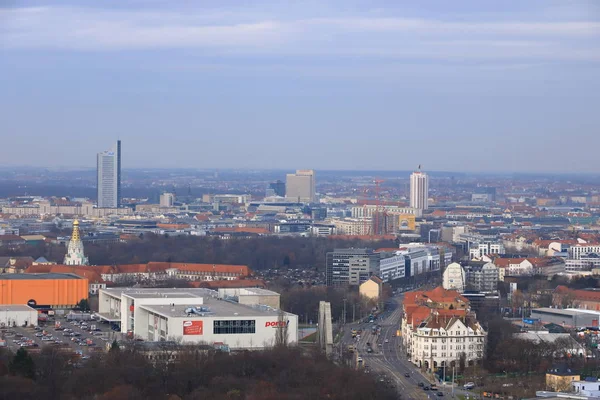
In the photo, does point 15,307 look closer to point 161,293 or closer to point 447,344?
point 161,293

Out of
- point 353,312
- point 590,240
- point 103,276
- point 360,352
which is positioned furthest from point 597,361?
point 590,240

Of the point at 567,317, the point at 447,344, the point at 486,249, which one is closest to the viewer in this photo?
the point at 447,344

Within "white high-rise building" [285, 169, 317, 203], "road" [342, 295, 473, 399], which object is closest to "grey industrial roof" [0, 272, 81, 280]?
"road" [342, 295, 473, 399]

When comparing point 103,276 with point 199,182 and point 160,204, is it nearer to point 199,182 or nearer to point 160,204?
point 160,204

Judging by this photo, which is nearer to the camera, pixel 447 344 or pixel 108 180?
pixel 447 344

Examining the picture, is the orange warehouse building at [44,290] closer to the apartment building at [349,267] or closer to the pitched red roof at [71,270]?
the pitched red roof at [71,270]

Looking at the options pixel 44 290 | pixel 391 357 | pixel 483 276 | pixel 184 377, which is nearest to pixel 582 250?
pixel 483 276

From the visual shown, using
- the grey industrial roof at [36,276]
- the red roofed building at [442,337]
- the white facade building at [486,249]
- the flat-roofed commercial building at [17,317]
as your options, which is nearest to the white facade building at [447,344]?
the red roofed building at [442,337]
